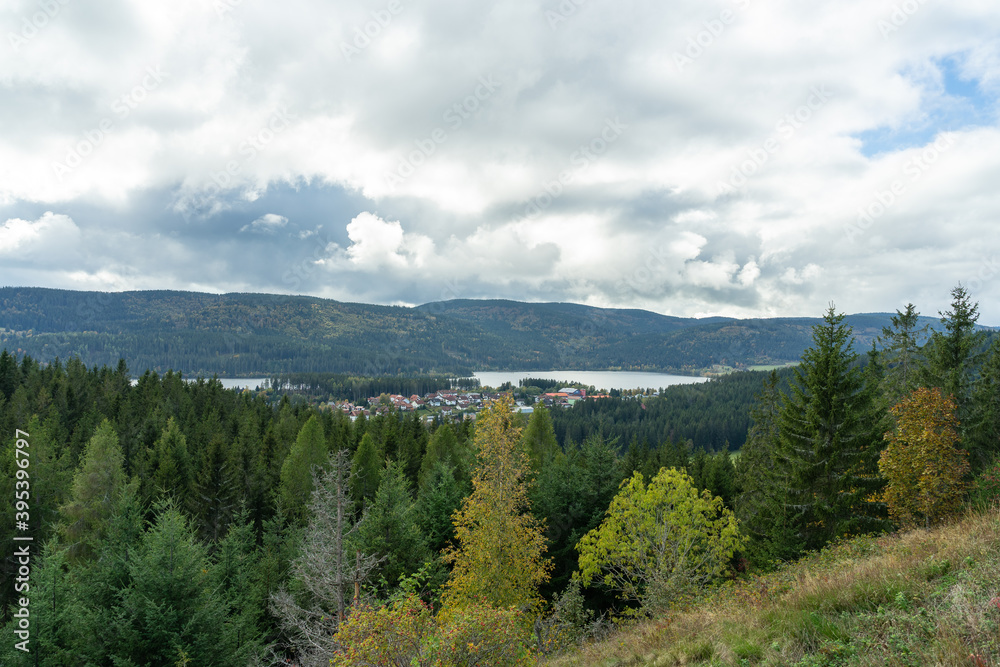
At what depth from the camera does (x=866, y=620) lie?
6926 mm

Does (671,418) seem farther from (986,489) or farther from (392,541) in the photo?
(986,489)

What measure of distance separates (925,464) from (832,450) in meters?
4.47

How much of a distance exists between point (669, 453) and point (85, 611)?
48.0 meters

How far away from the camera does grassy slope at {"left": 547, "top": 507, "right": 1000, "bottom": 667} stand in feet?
18.9

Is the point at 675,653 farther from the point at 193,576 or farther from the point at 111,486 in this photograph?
the point at 111,486

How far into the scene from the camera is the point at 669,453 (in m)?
51.1

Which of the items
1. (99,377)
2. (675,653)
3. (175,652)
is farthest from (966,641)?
(99,377)

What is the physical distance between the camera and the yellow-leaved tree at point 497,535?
60.1 ft

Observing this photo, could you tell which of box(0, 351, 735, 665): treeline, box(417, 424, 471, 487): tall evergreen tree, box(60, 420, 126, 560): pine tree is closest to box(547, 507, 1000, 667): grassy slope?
box(0, 351, 735, 665): treeline

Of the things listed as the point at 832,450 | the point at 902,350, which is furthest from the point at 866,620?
the point at 902,350

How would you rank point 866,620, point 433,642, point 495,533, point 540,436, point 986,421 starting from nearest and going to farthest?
point 866,620
point 433,642
point 495,533
point 986,421
point 540,436

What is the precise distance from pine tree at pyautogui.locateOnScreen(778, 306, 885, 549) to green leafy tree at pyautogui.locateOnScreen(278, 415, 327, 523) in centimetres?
3549

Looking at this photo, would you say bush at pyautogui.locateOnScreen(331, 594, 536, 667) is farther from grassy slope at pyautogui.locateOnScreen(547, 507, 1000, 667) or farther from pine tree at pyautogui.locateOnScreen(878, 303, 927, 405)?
pine tree at pyautogui.locateOnScreen(878, 303, 927, 405)

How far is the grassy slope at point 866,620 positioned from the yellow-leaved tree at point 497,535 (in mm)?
8145
